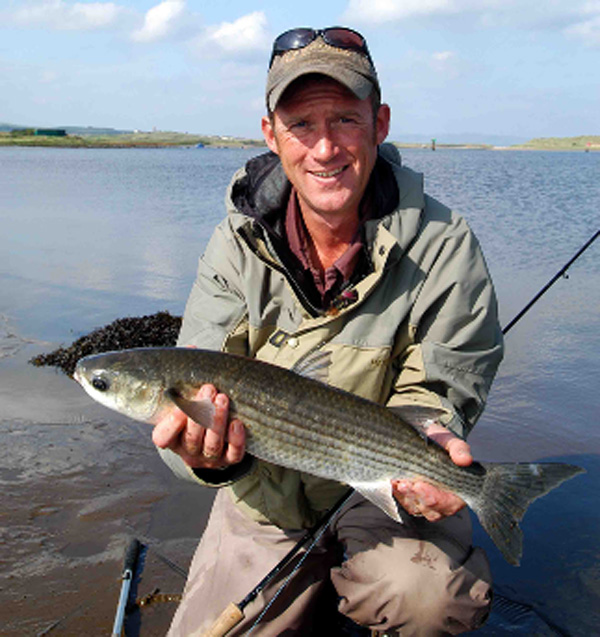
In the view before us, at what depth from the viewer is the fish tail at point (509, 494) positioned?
126 inches

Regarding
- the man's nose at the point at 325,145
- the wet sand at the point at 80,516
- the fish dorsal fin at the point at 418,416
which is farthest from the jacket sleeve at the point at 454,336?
the wet sand at the point at 80,516

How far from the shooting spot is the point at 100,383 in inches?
120

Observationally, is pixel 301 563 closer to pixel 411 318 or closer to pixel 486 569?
pixel 486 569

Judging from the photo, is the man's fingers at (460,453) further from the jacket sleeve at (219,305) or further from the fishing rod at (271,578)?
the jacket sleeve at (219,305)

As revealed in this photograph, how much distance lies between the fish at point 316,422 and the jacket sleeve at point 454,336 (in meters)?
0.39

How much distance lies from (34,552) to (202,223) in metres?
16.3

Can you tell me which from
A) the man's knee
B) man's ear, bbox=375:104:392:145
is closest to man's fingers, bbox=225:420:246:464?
the man's knee

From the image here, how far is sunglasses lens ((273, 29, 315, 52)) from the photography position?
12.4 ft

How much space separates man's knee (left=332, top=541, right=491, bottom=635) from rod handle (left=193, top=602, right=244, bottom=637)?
54 centimetres

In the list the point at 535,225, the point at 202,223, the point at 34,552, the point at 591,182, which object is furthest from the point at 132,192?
the point at 34,552

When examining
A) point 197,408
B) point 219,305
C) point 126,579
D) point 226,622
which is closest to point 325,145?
point 219,305

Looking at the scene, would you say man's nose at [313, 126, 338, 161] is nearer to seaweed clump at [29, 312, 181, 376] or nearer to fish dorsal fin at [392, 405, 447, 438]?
fish dorsal fin at [392, 405, 447, 438]

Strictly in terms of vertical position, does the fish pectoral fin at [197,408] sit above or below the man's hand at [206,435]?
above

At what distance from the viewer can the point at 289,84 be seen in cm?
367
